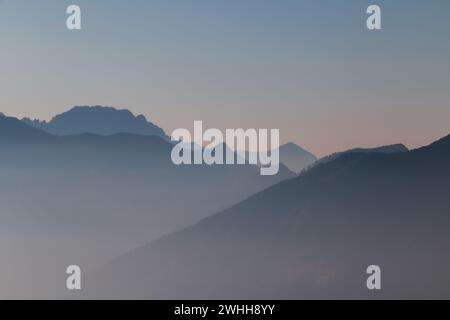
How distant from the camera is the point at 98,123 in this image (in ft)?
53.7

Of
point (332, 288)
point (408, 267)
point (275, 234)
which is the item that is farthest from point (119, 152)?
point (408, 267)

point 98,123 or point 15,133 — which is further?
point 98,123

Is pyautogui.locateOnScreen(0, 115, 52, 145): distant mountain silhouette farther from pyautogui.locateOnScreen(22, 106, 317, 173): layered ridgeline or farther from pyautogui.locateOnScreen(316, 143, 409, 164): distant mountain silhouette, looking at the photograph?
pyautogui.locateOnScreen(316, 143, 409, 164): distant mountain silhouette

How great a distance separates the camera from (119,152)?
1659 centimetres

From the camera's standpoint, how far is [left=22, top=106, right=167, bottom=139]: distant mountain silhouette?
14648 mm

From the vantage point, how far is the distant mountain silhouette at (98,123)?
1465 centimetres

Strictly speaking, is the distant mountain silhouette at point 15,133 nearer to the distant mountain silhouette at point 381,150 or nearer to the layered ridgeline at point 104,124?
the layered ridgeline at point 104,124

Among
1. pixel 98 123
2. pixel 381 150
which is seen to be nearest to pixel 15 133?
pixel 98 123

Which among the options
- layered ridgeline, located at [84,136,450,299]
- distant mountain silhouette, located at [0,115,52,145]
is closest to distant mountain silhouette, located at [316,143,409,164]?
layered ridgeline, located at [84,136,450,299]

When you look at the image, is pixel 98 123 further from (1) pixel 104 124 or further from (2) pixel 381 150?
(2) pixel 381 150

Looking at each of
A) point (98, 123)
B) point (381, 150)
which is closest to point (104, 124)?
point (98, 123)

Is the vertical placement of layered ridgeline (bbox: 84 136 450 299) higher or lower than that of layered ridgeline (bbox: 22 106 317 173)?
lower

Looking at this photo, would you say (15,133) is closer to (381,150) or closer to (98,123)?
(98,123)

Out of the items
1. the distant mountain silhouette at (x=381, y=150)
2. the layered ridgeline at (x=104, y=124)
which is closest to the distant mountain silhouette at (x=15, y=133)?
the layered ridgeline at (x=104, y=124)
